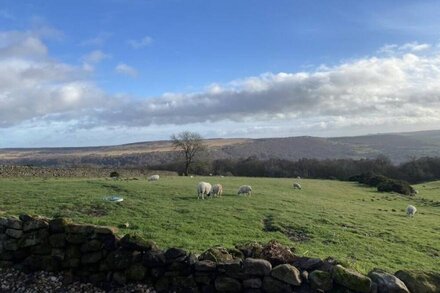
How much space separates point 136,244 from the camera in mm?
11609

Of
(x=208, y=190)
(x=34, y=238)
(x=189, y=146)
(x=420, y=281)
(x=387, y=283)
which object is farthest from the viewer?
(x=189, y=146)

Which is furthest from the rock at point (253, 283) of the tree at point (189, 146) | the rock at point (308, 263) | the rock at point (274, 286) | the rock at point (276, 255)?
the tree at point (189, 146)

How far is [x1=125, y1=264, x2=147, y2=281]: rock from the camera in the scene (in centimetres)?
1138

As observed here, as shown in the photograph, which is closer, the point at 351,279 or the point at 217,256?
the point at 351,279

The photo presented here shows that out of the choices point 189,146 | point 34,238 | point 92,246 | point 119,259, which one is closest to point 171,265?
point 119,259

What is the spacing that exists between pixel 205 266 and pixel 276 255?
1701 millimetres

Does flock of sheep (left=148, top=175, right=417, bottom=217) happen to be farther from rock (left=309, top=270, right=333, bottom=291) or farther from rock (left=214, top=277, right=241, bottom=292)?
rock (left=309, top=270, right=333, bottom=291)

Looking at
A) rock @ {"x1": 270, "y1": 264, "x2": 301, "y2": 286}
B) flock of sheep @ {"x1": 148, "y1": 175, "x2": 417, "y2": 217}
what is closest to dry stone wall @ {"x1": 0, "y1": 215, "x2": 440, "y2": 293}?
rock @ {"x1": 270, "y1": 264, "x2": 301, "y2": 286}

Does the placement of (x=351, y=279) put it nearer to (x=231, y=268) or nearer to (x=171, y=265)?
(x=231, y=268)

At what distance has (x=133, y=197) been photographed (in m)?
27.3

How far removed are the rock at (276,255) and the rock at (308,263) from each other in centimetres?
19

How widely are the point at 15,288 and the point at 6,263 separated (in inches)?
44.5

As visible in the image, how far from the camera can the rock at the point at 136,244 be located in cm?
1157

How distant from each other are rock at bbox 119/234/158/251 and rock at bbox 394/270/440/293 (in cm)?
584
